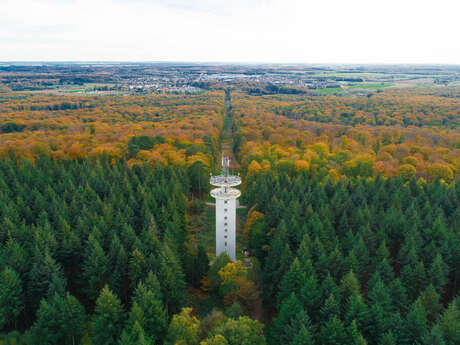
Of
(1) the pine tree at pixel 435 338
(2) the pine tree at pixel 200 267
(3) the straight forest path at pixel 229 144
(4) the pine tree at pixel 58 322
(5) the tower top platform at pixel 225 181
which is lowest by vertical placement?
(3) the straight forest path at pixel 229 144

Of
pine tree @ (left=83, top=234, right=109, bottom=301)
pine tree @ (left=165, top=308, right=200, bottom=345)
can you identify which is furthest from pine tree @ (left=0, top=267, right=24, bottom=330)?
pine tree @ (left=165, top=308, right=200, bottom=345)

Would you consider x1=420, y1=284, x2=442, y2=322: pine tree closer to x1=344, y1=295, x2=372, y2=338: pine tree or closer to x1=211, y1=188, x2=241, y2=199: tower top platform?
x1=344, y1=295, x2=372, y2=338: pine tree

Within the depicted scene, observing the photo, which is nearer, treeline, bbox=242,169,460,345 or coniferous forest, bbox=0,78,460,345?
treeline, bbox=242,169,460,345

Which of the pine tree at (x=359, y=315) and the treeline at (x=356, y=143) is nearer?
the pine tree at (x=359, y=315)

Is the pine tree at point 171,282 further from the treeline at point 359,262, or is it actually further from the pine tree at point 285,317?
the pine tree at point 285,317

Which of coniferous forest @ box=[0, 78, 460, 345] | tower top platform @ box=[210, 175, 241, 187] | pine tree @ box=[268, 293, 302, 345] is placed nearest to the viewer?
coniferous forest @ box=[0, 78, 460, 345]

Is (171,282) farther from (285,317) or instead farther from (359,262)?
(359,262)

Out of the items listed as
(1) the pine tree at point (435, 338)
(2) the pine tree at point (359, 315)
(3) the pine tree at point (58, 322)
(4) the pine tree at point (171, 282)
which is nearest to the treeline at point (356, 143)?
(4) the pine tree at point (171, 282)
